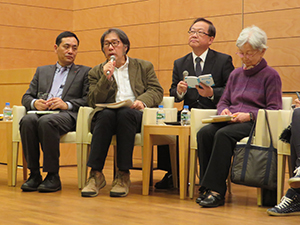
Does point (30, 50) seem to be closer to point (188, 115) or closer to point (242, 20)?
point (242, 20)

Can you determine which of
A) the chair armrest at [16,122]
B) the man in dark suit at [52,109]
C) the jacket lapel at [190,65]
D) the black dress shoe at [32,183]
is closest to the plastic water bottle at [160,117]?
the jacket lapel at [190,65]

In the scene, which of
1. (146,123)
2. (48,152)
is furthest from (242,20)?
(48,152)

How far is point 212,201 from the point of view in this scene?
284 cm

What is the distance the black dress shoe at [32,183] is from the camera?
3.47m

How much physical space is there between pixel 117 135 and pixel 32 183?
819mm

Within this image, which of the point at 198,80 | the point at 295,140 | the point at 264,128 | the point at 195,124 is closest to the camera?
the point at 295,140

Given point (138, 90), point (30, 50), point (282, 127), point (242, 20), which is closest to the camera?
point (282, 127)

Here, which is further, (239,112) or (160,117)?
(160,117)

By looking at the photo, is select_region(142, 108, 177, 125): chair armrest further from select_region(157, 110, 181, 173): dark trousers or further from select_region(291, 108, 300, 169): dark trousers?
select_region(291, 108, 300, 169): dark trousers

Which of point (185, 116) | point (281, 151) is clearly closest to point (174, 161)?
point (185, 116)

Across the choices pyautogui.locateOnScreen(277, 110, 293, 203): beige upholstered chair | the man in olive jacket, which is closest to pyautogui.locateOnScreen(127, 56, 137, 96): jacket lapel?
the man in olive jacket

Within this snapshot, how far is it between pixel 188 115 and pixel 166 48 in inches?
105

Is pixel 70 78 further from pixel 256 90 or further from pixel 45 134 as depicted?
pixel 256 90

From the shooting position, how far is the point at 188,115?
3527 millimetres
